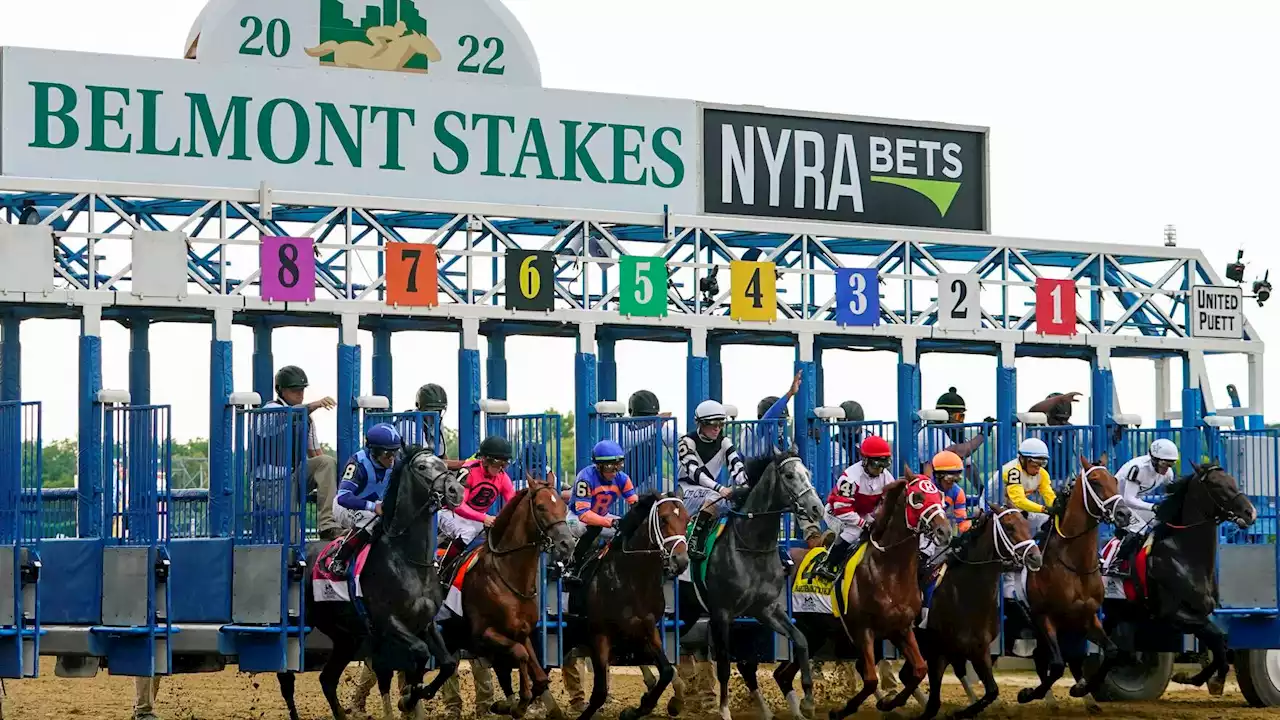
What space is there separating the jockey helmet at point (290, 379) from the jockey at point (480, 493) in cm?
136

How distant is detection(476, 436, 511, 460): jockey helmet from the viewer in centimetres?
1485

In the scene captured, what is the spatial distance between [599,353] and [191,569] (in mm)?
5786

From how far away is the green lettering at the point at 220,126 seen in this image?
1833 centimetres

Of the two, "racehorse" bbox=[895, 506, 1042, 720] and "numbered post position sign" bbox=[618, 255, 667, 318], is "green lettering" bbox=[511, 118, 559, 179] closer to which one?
"numbered post position sign" bbox=[618, 255, 667, 318]

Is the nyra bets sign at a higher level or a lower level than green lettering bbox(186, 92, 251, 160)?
higher

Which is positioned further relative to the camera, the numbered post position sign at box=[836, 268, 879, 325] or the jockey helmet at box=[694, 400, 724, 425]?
the numbered post position sign at box=[836, 268, 879, 325]

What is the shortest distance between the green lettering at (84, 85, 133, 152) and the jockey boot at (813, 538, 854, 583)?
21.3ft

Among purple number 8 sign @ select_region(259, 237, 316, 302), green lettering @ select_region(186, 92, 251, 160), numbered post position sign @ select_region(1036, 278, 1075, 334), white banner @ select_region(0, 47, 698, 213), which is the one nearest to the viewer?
purple number 8 sign @ select_region(259, 237, 316, 302)

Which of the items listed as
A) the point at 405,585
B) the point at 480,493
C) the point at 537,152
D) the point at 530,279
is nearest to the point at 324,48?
the point at 537,152

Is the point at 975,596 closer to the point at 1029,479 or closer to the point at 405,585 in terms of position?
the point at 1029,479

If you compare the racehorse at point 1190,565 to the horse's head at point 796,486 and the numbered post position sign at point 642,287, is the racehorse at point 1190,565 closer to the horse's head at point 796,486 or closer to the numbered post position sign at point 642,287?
the horse's head at point 796,486

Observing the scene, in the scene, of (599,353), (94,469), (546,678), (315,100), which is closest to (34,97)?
(315,100)

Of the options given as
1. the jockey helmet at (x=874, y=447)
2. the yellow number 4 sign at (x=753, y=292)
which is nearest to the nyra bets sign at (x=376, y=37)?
the yellow number 4 sign at (x=753, y=292)

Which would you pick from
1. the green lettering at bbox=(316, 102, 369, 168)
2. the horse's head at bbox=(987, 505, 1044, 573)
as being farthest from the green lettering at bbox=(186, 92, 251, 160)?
the horse's head at bbox=(987, 505, 1044, 573)
